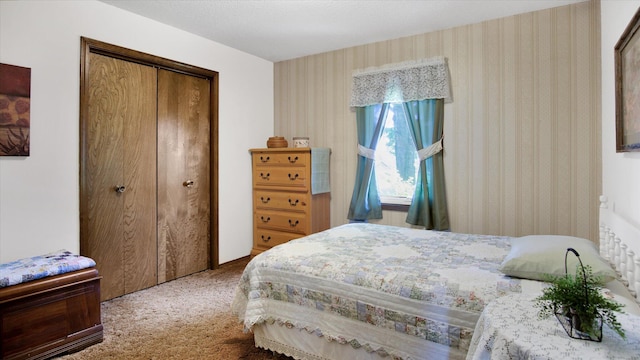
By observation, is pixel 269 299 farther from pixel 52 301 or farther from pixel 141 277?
pixel 141 277

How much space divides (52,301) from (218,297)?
1.24 meters

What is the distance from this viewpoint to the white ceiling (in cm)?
306

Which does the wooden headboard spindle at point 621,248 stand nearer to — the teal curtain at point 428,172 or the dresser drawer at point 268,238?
the teal curtain at point 428,172

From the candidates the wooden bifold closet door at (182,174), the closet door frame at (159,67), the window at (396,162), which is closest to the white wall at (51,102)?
the closet door frame at (159,67)

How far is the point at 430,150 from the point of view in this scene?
3.67 m

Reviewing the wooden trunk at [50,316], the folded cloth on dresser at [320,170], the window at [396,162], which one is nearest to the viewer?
the wooden trunk at [50,316]

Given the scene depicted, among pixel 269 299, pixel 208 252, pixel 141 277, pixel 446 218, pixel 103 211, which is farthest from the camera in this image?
pixel 208 252

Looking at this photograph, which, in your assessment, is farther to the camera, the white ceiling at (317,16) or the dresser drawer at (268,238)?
the dresser drawer at (268,238)

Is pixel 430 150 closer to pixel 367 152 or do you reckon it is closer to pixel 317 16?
pixel 367 152

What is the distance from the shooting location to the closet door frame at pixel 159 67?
288 centimetres

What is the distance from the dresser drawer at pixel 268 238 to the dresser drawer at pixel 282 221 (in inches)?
1.9

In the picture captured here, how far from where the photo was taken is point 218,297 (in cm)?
319

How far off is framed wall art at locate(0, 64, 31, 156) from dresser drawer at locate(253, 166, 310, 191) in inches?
87.1

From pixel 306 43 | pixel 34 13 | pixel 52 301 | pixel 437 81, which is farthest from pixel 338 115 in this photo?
pixel 52 301
